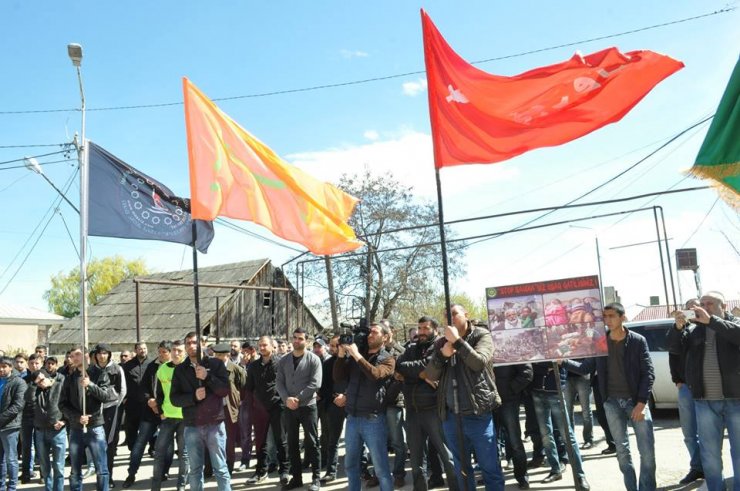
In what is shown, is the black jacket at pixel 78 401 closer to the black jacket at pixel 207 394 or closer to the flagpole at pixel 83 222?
the flagpole at pixel 83 222

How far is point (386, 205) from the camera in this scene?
33000 millimetres

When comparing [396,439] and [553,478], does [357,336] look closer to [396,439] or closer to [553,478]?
[396,439]

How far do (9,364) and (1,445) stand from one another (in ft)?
3.91

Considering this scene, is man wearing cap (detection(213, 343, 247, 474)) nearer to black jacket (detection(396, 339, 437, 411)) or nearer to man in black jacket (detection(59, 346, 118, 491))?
man in black jacket (detection(59, 346, 118, 491))

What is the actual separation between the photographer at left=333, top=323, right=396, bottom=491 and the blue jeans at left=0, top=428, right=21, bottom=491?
4.97 metres

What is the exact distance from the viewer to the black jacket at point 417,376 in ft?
20.8

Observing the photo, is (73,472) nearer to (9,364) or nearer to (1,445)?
(1,445)

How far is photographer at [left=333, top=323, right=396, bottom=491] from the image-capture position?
6.30 metres

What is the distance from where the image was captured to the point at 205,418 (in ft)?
21.9

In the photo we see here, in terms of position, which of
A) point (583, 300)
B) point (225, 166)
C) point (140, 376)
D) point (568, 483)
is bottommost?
point (568, 483)

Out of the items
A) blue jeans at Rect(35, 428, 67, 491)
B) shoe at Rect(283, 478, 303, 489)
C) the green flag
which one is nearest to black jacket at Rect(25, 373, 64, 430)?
blue jeans at Rect(35, 428, 67, 491)

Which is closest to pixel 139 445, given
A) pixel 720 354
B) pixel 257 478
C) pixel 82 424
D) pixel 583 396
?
pixel 82 424

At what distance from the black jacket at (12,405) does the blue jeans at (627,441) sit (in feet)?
25.1

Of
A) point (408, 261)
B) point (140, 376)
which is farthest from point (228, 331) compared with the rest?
point (140, 376)
